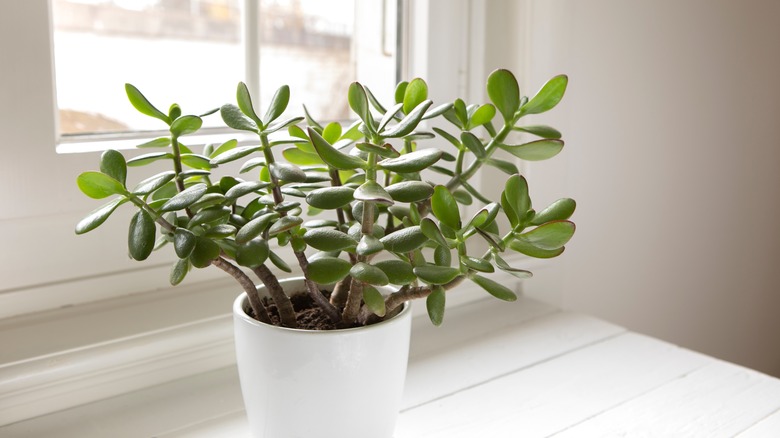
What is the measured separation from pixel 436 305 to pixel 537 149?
0.16m

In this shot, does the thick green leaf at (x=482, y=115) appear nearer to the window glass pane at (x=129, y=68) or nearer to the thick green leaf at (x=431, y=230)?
the thick green leaf at (x=431, y=230)

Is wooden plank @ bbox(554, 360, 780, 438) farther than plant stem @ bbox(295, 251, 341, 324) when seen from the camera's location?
Yes

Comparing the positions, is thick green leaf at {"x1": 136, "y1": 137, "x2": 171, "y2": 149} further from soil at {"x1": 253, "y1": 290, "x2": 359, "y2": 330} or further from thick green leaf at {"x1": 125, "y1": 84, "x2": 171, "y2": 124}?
soil at {"x1": 253, "y1": 290, "x2": 359, "y2": 330}

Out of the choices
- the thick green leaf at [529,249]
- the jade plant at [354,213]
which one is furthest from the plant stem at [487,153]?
the thick green leaf at [529,249]

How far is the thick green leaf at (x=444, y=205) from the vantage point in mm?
561

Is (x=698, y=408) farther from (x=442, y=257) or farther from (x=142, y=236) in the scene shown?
(x=142, y=236)

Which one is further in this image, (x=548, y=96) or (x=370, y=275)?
(x=548, y=96)

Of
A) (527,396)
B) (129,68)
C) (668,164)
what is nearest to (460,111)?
(527,396)

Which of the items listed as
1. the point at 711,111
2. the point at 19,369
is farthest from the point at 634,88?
the point at 19,369

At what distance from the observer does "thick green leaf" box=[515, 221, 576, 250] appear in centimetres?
55

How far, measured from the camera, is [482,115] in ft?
2.15

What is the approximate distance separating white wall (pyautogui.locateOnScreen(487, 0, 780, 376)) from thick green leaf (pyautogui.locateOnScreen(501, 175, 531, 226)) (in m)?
0.63

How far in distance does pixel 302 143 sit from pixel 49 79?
0.35 metres

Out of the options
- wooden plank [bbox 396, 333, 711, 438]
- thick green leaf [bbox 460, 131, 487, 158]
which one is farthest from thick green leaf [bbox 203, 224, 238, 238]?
wooden plank [bbox 396, 333, 711, 438]
